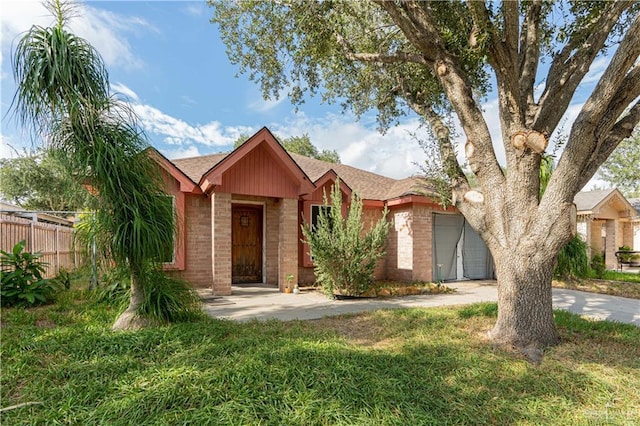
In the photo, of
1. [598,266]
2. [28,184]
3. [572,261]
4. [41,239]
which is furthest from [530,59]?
[28,184]

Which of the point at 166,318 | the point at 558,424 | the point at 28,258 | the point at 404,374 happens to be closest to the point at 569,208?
the point at 558,424

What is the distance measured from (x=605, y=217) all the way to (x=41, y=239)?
2475 centimetres

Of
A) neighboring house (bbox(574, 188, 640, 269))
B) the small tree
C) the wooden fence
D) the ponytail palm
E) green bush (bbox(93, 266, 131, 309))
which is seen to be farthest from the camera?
neighboring house (bbox(574, 188, 640, 269))

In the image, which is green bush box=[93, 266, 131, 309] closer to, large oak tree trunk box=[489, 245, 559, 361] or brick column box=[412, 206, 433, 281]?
large oak tree trunk box=[489, 245, 559, 361]

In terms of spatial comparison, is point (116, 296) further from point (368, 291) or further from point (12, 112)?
point (368, 291)

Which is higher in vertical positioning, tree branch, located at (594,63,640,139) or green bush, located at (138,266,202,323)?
tree branch, located at (594,63,640,139)

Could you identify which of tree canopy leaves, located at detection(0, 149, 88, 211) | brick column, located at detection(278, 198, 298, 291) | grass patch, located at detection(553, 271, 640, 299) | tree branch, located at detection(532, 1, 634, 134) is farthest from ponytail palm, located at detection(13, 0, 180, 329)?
tree canopy leaves, located at detection(0, 149, 88, 211)

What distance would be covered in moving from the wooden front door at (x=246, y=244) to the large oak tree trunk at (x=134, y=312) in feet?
17.2

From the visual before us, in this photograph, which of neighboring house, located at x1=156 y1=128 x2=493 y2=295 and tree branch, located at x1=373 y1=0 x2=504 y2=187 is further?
neighboring house, located at x1=156 y1=128 x2=493 y2=295

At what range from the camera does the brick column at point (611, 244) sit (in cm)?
1722

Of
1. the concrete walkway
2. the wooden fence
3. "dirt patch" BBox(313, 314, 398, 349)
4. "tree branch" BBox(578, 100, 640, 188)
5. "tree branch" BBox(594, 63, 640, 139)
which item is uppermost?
"tree branch" BBox(594, 63, 640, 139)

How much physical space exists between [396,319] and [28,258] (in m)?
7.43

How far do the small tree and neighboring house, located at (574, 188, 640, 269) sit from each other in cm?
1234

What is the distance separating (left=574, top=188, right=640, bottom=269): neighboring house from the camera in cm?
1546
